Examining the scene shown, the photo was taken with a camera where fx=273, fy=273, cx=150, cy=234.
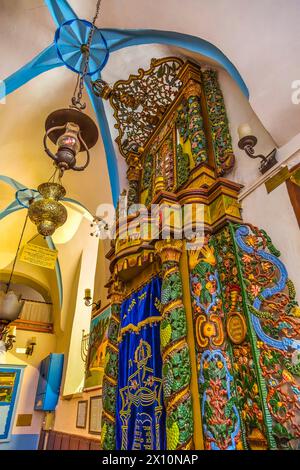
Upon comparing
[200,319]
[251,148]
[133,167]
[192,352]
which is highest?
[133,167]

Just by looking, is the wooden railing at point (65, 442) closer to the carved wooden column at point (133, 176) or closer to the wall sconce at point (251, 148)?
the carved wooden column at point (133, 176)

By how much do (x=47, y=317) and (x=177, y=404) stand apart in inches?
294

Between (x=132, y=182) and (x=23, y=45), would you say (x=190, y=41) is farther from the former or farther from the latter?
(x=23, y=45)

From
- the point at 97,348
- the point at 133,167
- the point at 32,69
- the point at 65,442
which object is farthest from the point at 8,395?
the point at 32,69

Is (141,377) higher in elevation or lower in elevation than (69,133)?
lower

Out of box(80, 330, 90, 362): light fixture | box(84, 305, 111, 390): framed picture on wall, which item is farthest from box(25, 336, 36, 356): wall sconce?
box(84, 305, 111, 390): framed picture on wall

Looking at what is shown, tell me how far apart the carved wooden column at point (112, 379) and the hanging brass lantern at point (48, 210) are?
0.94m

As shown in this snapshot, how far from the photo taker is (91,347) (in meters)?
4.22

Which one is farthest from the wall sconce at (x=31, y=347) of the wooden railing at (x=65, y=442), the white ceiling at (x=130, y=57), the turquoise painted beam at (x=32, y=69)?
the turquoise painted beam at (x=32, y=69)

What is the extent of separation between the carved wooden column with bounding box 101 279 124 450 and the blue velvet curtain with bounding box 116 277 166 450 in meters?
0.05

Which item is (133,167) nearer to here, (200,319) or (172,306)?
(172,306)

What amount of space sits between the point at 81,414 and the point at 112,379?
248 centimetres

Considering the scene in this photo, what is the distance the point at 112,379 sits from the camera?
7.44ft

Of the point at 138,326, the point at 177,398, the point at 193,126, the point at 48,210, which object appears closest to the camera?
the point at 177,398
